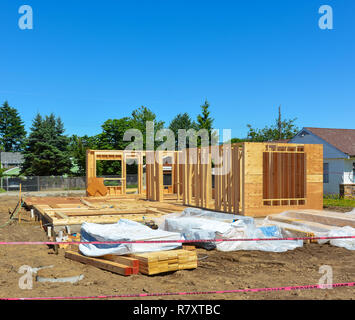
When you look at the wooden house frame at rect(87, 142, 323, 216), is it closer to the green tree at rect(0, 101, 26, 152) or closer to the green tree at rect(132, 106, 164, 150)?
the green tree at rect(132, 106, 164, 150)

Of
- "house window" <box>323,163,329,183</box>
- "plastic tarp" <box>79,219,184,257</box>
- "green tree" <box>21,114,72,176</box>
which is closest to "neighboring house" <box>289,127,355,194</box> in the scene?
"house window" <box>323,163,329,183</box>

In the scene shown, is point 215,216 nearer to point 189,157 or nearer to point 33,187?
point 189,157

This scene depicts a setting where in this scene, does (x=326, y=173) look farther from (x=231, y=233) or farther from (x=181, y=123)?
(x=181, y=123)

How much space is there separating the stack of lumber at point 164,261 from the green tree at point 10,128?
230ft

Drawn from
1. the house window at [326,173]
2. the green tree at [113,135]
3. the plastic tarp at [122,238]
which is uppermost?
the green tree at [113,135]

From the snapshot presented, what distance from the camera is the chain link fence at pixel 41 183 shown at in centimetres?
3384

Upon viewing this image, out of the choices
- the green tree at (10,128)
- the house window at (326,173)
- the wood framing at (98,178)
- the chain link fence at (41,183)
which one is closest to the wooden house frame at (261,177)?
the wood framing at (98,178)

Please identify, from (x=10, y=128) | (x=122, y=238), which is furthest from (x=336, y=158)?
(x=10, y=128)

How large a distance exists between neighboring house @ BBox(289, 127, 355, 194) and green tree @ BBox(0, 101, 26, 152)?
2358 inches

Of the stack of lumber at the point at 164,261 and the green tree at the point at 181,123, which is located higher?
the green tree at the point at 181,123

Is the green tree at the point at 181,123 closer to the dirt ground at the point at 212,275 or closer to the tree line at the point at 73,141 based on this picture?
the tree line at the point at 73,141

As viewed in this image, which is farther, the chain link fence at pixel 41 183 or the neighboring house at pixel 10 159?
the neighboring house at pixel 10 159

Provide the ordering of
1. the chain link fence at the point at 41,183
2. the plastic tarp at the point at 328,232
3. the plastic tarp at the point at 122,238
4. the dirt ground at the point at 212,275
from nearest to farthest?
the dirt ground at the point at 212,275
the plastic tarp at the point at 122,238
the plastic tarp at the point at 328,232
the chain link fence at the point at 41,183

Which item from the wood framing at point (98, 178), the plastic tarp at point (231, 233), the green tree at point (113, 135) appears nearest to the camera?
the plastic tarp at point (231, 233)
